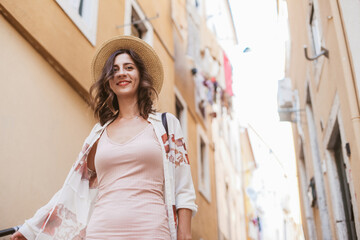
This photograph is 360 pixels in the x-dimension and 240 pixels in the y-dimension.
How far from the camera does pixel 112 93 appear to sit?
3.12 metres

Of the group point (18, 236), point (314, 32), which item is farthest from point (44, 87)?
point (314, 32)

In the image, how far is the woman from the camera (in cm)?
242

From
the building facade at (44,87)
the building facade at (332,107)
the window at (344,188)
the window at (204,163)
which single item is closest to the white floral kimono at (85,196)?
the building facade at (44,87)

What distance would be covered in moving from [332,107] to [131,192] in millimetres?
4792

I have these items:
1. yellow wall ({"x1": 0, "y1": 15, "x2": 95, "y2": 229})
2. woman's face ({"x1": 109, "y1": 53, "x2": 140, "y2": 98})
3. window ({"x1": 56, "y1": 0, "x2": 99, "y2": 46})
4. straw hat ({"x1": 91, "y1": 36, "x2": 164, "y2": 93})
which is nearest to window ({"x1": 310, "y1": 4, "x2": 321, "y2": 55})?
window ({"x1": 56, "y1": 0, "x2": 99, "y2": 46})

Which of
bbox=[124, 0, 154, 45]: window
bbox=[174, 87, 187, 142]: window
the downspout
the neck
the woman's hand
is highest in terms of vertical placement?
bbox=[124, 0, 154, 45]: window

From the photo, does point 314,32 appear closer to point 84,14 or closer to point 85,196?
Answer: point 84,14

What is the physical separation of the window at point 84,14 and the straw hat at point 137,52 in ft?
10.2

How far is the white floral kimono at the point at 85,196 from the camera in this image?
263 cm

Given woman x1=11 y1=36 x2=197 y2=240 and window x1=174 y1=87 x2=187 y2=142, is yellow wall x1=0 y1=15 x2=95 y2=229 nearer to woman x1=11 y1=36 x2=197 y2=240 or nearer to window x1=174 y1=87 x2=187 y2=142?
woman x1=11 y1=36 x2=197 y2=240

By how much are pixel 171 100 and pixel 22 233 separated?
26.8ft

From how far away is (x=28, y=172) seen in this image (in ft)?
16.1

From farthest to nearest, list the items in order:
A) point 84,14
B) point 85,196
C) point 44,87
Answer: point 84,14 < point 44,87 < point 85,196

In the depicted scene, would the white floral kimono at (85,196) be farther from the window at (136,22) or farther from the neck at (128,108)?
the window at (136,22)
